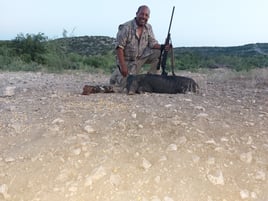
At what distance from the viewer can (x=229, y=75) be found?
7727 mm

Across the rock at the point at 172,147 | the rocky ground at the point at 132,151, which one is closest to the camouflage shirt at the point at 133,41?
the rocky ground at the point at 132,151

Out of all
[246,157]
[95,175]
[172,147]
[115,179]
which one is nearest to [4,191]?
[95,175]

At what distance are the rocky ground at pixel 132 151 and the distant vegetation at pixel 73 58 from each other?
18.3 feet

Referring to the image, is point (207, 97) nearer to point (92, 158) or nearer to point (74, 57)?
point (92, 158)

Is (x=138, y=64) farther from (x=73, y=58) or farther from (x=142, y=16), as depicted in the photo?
(x=73, y=58)

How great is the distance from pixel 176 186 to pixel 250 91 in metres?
2.98

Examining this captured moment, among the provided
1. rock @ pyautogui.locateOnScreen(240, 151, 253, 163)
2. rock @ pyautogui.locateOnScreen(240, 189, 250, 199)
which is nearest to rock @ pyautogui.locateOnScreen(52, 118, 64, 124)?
rock @ pyautogui.locateOnScreen(240, 151, 253, 163)

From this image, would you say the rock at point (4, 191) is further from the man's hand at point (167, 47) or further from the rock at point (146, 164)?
the man's hand at point (167, 47)

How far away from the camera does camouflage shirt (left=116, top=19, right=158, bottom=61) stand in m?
5.36

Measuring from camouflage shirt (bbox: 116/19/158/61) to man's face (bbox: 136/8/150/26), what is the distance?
7 centimetres

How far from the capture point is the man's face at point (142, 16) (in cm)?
525

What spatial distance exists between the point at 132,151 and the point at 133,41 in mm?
2577

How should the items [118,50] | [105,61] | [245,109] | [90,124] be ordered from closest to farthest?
[90,124], [245,109], [118,50], [105,61]

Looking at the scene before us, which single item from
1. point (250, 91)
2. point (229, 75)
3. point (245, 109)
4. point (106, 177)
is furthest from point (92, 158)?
point (229, 75)
